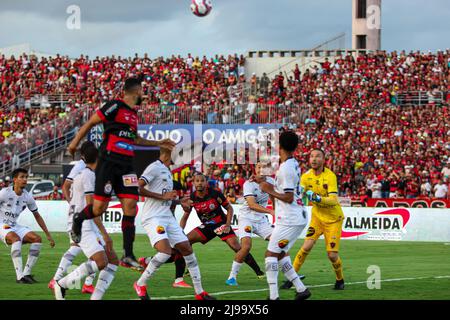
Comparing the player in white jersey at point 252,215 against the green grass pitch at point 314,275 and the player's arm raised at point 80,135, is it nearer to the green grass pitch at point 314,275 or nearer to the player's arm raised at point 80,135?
the green grass pitch at point 314,275

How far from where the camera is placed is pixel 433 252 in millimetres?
25484

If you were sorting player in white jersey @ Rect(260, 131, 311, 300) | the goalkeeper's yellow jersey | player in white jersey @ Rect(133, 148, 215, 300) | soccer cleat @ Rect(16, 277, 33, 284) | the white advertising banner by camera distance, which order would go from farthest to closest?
the white advertising banner → soccer cleat @ Rect(16, 277, 33, 284) → the goalkeeper's yellow jersey → player in white jersey @ Rect(133, 148, 215, 300) → player in white jersey @ Rect(260, 131, 311, 300)

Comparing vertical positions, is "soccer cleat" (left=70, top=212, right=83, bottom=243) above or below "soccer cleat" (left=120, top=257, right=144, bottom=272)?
above

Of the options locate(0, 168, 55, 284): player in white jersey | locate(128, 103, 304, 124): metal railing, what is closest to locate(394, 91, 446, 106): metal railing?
locate(128, 103, 304, 124): metal railing

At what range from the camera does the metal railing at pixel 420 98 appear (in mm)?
47344

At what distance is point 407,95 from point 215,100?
401 inches

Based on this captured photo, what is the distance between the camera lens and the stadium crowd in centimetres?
3934

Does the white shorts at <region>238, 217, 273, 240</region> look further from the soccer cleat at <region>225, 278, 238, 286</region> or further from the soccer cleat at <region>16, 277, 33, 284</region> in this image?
the soccer cleat at <region>16, 277, 33, 284</region>

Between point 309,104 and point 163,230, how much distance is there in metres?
34.4

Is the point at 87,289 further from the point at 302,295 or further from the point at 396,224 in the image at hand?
the point at 396,224

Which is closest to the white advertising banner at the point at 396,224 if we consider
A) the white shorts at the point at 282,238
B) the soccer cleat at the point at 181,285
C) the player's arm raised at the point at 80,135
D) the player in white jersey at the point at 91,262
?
the soccer cleat at the point at 181,285

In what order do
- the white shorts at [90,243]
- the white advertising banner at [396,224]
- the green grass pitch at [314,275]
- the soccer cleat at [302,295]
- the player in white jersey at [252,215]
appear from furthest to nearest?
the white advertising banner at [396,224] < the player in white jersey at [252,215] < the green grass pitch at [314,275] < the soccer cleat at [302,295] < the white shorts at [90,243]

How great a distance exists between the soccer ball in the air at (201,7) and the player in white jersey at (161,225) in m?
25.7

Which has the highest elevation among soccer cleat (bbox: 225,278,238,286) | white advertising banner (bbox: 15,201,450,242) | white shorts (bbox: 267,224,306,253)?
white shorts (bbox: 267,224,306,253)
